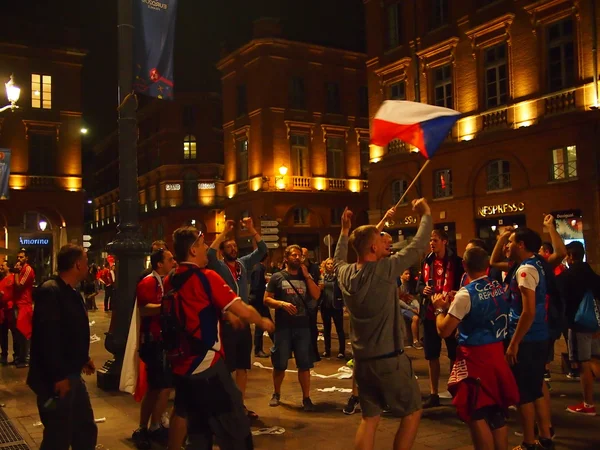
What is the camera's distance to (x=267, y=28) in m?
39.2

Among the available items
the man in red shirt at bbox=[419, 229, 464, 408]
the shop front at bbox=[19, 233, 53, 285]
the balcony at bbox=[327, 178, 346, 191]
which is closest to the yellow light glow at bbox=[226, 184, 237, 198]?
the balcony at bbox=[327, 178, 346, 191]

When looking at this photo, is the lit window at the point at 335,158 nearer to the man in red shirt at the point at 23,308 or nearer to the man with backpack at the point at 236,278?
the man in red shirt at the point at 23,308

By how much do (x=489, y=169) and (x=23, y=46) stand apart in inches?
1157

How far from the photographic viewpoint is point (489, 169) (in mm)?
26078

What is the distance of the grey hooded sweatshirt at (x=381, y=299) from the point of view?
4.98 meters

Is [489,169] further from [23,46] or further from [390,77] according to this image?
[23,46]

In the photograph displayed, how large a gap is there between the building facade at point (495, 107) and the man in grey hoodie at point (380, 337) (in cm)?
1857

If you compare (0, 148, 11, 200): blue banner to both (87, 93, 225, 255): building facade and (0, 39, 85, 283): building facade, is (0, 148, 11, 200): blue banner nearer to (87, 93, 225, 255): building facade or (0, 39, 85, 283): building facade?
(0, 39, 85, 283): building facade

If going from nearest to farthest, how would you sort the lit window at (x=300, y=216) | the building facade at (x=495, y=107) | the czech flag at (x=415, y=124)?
the czech flag at (x=415, y=124), the building facade at (x=495, y=107), the lit window at (x=300, y=216)

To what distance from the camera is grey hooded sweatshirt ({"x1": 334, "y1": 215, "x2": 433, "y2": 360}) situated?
4984 mm

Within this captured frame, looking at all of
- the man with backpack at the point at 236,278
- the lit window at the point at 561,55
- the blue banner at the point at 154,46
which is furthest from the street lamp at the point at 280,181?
the man with backpack at the point at 236,278

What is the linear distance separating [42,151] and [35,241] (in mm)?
5596

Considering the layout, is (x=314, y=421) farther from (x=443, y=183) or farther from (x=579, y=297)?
(x=443, y=183)

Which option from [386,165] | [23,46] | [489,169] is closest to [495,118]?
[489,169]
